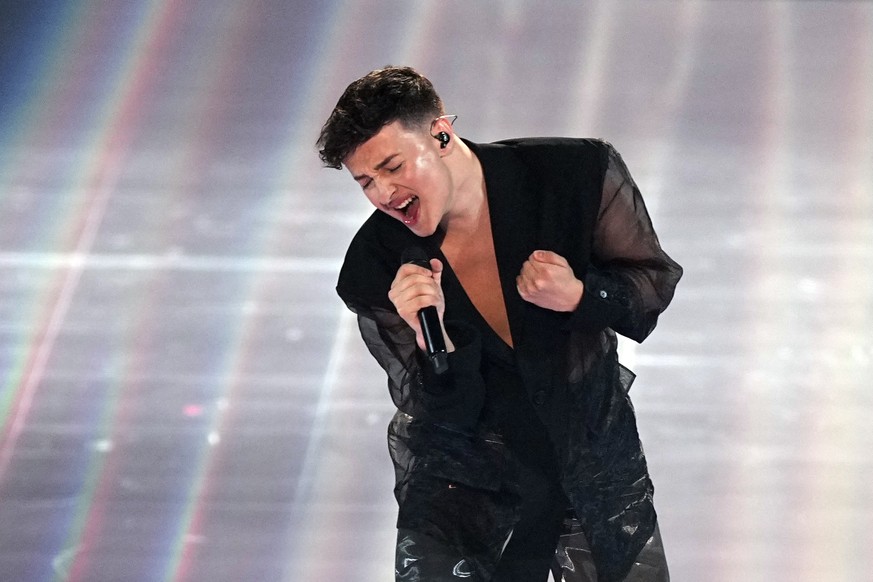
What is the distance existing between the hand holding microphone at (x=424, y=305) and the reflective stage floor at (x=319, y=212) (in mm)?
2247

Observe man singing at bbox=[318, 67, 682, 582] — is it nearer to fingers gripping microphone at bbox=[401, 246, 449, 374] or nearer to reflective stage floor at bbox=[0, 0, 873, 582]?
fingers gripping microphone at bbox=[401, 246, 449, 374]

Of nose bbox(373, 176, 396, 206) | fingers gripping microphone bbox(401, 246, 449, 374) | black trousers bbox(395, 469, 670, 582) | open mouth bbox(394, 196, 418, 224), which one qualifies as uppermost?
nose bbox(373, 176, 396, 206)

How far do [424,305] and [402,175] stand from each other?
225 mm

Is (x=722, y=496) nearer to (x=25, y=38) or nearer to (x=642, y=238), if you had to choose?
(x=642, y=238)

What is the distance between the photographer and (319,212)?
4477 mm

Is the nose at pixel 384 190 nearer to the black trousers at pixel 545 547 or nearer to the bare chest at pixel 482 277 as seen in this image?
the bare chest at pixel 482 277

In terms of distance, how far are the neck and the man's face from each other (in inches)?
3.5

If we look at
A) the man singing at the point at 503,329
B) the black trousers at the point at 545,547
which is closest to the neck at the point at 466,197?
the man singing at the point at 503,329

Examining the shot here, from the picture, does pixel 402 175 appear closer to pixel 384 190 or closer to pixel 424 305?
pixel 384 190

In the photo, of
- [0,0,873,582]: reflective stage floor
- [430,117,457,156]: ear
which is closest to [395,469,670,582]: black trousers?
[430,117,457,156]: ear

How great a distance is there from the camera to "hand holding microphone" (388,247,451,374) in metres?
1.64

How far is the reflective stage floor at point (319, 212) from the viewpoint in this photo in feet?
13.4

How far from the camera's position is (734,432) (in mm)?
3975

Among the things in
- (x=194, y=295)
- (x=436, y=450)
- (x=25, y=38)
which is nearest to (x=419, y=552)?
(x=436, y=450)
